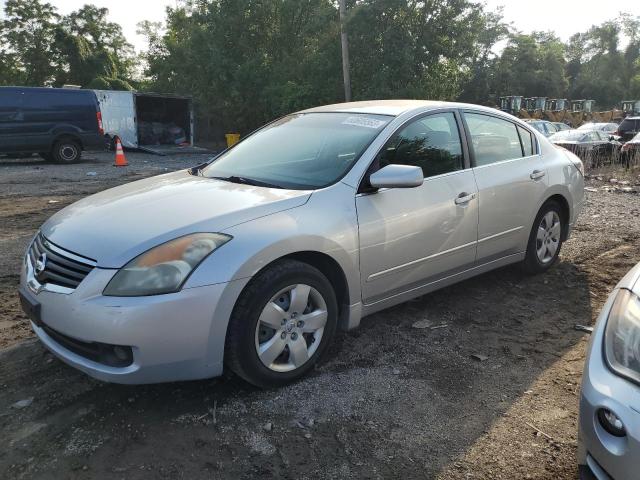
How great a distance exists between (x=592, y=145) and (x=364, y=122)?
14.3 metres

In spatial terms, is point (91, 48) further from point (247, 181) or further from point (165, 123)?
point (247, 181)

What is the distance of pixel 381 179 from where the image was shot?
124 inches

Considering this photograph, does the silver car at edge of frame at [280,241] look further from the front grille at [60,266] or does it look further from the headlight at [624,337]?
the headlight at [624,337]

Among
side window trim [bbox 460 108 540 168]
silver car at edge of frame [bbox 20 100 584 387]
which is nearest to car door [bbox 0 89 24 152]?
silver car at edge of frame [bbox 20 100 584 387]

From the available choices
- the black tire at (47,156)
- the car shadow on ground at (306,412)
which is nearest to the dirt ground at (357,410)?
the car shadow on ground at (306,412)

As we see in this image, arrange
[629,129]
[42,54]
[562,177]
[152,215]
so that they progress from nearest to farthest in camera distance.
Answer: [152,215], [562,177], [629,129], [42,54]

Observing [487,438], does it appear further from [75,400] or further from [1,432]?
[1,432]

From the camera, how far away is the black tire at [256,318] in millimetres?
2709

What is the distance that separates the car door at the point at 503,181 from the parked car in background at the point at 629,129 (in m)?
17.4

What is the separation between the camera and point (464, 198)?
150 inches

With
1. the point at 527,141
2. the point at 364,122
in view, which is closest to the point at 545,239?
the point at 527,141

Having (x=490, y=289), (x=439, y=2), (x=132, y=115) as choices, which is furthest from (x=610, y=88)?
(x=490, y=289)

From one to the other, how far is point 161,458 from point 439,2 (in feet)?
67.6

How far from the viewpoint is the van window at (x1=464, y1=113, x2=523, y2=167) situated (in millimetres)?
4121
